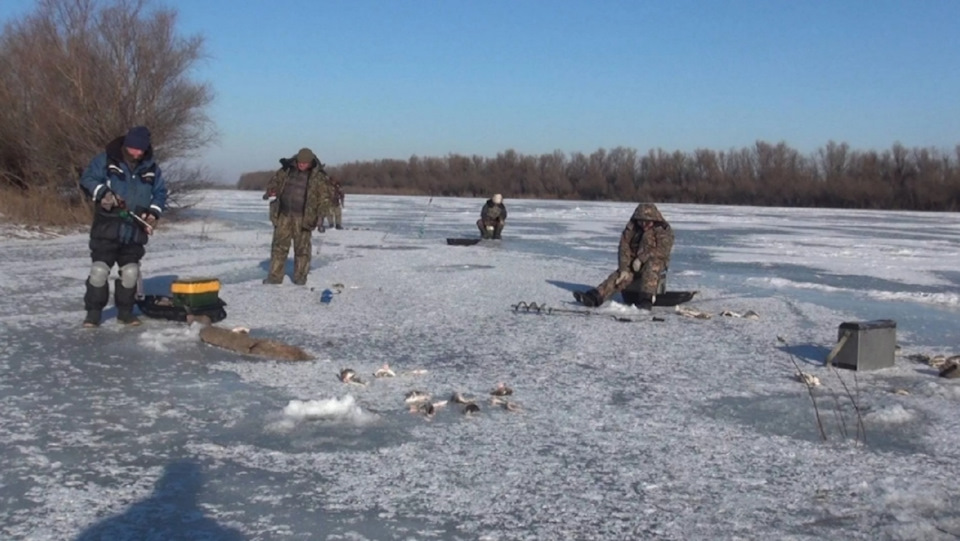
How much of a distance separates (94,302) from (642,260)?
577 cm

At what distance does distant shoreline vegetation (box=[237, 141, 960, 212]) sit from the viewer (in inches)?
3159

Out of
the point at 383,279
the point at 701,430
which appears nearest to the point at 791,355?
the point at 701,430

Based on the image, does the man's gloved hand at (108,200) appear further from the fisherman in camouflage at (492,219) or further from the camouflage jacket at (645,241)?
the fisherman in camouflage at (492,219)

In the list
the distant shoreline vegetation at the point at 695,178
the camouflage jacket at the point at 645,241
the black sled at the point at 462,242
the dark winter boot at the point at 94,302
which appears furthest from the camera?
the distant shoreline vegetation at the point at 695,178

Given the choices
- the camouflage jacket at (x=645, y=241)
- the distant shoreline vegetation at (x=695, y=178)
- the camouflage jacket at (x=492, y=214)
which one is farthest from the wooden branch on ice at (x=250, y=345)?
the distant shoreline vegetation at (x=695, y=178)

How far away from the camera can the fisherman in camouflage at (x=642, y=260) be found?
10570 millimetres

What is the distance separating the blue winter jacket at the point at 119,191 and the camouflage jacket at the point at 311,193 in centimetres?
368

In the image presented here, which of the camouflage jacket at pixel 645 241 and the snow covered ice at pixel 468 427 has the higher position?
the camouflage jacket at pixel 645 241

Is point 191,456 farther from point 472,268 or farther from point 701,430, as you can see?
point 472,268

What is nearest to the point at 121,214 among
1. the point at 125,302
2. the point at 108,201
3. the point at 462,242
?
the point at 108,201

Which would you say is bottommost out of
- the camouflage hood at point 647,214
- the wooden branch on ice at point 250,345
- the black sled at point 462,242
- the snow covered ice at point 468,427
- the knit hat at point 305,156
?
the snow covered ice at point 468,427

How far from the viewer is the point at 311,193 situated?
12047 millimetres

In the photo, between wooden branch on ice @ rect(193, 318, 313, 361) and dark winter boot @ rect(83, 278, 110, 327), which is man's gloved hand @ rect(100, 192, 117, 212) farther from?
wooden branch on ice @ rect(193, 318, 313, 361)

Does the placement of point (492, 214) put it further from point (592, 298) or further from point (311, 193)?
point (592, 298)
